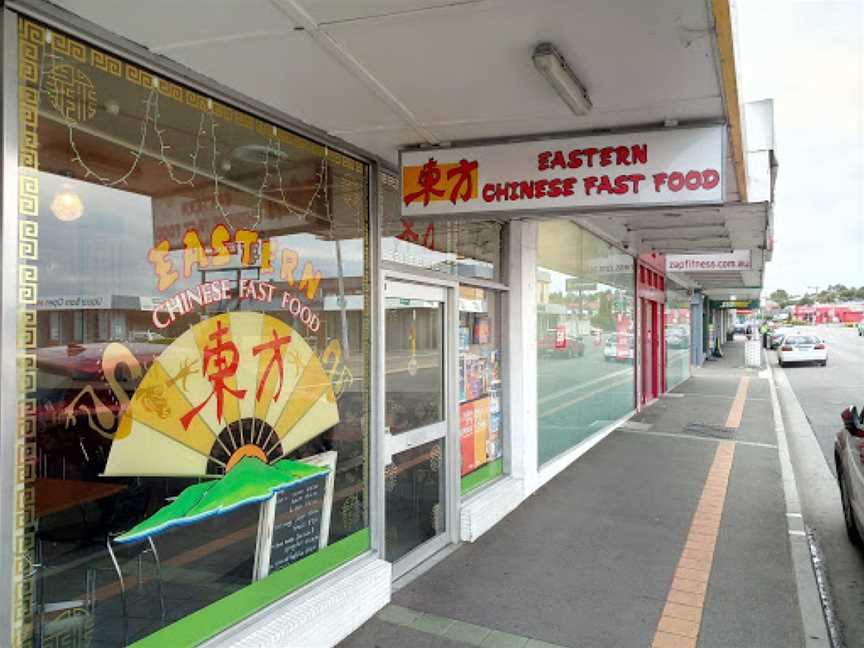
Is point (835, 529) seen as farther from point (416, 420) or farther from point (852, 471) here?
point (416, 420)

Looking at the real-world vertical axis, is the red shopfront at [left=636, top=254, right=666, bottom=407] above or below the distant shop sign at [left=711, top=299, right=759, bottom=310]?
below

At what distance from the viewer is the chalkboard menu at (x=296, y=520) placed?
3534 millimetres

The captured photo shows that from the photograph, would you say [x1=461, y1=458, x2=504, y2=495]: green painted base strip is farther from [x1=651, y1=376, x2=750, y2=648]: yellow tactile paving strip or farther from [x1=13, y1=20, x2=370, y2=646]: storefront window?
[x1=651, y1=376, x2=750, y2=648]: yellow tactile paving strip

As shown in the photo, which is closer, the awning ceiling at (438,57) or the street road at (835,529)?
the awning ceiling at (438,57)

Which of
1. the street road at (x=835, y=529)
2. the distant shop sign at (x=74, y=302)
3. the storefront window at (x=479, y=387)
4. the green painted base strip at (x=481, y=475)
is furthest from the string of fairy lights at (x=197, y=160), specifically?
the street road at (x=835, y=529)

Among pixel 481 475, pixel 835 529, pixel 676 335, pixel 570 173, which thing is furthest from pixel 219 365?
pixel 676 335

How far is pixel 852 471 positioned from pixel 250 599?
503 cm

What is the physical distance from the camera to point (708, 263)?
15234 millimetres

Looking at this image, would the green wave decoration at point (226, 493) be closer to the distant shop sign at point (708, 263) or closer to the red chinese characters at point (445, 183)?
the red chinese characters at point (445, 183)

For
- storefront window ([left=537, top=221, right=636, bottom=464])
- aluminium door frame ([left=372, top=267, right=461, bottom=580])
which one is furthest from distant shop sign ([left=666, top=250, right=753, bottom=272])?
aluminium door frame ([left=372, top=267, right=461, bottom=580])

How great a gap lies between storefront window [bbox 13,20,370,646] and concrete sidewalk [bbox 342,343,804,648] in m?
0.88

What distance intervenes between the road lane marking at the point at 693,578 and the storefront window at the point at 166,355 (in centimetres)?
207

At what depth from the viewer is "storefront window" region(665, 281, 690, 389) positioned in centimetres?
1778

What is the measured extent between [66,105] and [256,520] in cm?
220
